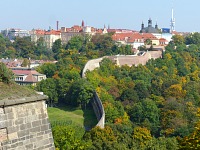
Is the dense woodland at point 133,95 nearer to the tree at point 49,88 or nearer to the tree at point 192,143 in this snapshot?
the tree at point 49,88

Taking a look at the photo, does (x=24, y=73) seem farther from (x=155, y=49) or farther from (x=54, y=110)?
(x=155, y=49)

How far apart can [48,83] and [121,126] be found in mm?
12448

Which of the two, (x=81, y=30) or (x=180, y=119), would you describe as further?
(x=81, y=30)

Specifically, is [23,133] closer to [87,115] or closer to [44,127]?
[44,127]

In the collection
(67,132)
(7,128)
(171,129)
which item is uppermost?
(7,128)

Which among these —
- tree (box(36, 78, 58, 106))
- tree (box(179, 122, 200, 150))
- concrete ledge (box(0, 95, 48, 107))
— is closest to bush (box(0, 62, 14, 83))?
concrete ledge (box(0, 95, 48, 107))

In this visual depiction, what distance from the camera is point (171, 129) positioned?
3191 centimetres

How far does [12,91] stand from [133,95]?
33496 mm

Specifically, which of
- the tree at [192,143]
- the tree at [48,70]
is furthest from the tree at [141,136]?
the tree at [48,70]

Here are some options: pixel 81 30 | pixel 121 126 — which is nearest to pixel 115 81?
pixel 121 126

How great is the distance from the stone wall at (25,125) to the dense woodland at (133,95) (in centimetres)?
1286

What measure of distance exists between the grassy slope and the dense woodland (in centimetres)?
1292

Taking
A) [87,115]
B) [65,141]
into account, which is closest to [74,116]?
[87,115]

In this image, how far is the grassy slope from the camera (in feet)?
17.2
